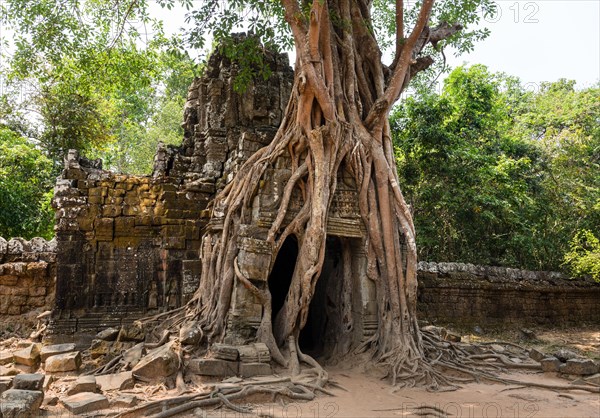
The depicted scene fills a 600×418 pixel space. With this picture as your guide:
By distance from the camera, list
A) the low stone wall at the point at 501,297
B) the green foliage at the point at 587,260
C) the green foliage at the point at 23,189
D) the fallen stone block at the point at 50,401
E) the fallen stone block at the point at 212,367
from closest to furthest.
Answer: the fallen stone block at the point at 50,401, the fallen stone block at the point at 212,367, the low stone wall at the point at 501,297, the green foliage at the point at 587,260, the green foliage at the point at 23,189

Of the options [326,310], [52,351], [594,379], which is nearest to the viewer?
[594,379]

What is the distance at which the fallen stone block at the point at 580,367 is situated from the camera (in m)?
5.38

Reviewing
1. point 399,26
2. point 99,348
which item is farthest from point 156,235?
point 399,26

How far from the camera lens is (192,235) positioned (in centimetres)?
743

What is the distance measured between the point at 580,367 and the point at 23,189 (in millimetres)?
10772

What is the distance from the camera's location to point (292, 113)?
6.66 meters

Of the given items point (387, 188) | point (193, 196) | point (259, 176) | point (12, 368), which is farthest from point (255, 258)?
point (12, 368)

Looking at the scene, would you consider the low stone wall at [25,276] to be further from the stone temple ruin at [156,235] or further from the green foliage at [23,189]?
the green foliage at [23,189]

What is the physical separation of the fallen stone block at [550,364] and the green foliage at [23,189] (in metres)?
9.81

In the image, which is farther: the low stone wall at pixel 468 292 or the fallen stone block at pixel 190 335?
the low stone wall at pixel 468 292

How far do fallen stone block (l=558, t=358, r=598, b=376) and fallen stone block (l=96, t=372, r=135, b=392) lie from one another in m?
4.98

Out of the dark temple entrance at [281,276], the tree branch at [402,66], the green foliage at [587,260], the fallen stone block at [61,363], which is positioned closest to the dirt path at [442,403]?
the fallen stone block at [61,363]

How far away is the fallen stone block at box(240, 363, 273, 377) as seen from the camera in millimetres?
4906

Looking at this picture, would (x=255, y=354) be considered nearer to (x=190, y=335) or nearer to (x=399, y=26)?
(x=190, y=335)
